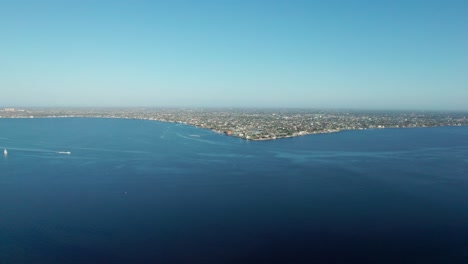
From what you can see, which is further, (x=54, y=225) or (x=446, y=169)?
(x=446, y=169)

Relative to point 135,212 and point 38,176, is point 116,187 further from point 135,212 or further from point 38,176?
point 38,176

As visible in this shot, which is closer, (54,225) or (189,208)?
(54,225)

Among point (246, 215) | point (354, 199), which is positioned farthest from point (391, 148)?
point (246, 215)

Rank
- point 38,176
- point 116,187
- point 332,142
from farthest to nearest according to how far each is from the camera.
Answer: point 332,142 < point 38,176 < point 116,187

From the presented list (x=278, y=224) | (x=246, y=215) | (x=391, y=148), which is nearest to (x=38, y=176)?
(x=246, y=215)

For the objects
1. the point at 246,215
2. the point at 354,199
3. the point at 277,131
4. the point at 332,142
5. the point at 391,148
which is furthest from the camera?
the point at 277,131

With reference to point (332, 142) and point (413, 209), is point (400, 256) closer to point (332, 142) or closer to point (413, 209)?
point (413, 209)
